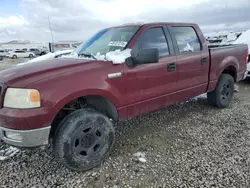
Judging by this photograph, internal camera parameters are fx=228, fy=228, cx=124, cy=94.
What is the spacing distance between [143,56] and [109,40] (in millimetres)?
853

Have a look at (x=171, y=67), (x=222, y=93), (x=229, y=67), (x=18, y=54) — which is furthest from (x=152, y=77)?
(x=18, y=54)

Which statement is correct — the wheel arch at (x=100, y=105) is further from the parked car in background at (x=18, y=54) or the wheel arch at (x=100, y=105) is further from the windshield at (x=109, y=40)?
the parked car in background at (x=18, y=54)

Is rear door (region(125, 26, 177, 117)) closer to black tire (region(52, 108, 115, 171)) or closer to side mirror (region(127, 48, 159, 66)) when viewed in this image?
side mirror (region(127, 48, 159, 66))

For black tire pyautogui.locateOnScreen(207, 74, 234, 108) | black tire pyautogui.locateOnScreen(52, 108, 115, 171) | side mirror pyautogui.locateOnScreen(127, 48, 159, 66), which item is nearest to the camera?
black tire pyautogui.locateOnScreen(52, 108, 115, 171)

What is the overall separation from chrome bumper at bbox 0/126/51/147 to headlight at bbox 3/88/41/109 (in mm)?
270

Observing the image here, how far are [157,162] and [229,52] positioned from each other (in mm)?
3108

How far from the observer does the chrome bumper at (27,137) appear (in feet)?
A: 7.99

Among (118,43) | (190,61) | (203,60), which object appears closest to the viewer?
(118,43)

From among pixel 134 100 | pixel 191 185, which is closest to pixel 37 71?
pixel 134 100

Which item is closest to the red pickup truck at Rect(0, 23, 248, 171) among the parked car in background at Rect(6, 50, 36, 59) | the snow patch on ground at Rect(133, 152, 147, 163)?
the snow patch on ground at Rect(133, 152, 147, 163)

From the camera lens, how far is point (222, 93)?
5023mm

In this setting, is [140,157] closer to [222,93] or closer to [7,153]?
[7,153]

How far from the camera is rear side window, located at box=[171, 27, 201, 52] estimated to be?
13.0 ft

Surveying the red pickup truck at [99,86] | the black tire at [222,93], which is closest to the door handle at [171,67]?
the red pickup truck at [99,86]
